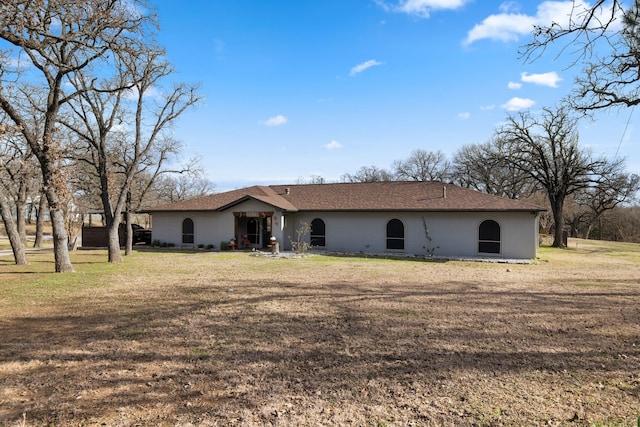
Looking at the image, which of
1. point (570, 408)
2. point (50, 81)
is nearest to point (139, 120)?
point (50, 81)

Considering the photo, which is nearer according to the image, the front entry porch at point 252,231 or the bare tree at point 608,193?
the front entry porch at point 252,231

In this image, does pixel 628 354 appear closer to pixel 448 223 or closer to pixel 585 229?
pixel 448 223

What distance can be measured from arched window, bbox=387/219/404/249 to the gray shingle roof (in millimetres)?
1080

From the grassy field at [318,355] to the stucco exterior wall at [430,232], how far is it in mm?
8553

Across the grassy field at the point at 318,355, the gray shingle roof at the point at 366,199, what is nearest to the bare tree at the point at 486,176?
the gray shingle roof at the point at 366,199

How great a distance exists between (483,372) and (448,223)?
16.4 meters

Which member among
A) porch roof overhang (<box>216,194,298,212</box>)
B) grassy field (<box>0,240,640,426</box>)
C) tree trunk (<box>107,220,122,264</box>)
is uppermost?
porch roof overhang (<box>216,194,298,212</box>)

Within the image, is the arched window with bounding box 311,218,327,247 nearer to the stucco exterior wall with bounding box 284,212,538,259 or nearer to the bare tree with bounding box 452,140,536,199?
the stucco exterior wall with bounding box 284,212,538,259

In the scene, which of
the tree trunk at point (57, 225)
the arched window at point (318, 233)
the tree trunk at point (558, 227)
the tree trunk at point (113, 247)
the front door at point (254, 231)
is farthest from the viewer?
the tree trunk at point (558, 227)

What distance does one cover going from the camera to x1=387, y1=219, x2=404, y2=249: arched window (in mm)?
21062

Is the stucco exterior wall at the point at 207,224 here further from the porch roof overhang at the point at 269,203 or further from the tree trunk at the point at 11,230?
the tree trunk at the point at 11,230

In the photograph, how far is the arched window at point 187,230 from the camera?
24.9 meters

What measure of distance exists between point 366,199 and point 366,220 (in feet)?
5.14

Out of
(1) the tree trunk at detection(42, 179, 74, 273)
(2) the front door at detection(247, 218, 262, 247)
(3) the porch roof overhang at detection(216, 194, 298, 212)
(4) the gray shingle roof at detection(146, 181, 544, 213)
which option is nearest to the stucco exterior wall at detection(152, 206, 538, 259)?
(3) the porch roof overhang at detection(216, 194, 298, 212)
